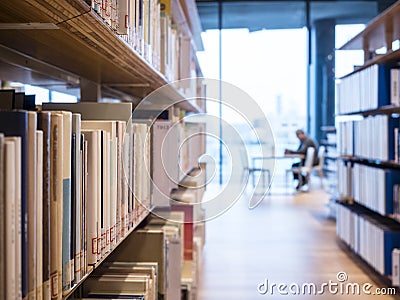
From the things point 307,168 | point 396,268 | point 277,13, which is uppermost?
point 277,13

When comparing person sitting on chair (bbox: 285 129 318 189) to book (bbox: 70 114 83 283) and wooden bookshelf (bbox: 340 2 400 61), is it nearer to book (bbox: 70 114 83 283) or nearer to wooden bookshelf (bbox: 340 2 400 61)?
wooden bookshelf (bbox: 340 2 400 61)

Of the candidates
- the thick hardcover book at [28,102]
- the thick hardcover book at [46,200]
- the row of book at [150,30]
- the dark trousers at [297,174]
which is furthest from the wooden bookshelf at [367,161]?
the dark trousers at [297,174]

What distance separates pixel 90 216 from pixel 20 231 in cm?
37

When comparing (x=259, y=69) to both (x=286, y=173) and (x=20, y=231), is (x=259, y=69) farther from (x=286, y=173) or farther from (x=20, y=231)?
(x=20, y=231)

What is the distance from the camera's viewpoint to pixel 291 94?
9.56 m

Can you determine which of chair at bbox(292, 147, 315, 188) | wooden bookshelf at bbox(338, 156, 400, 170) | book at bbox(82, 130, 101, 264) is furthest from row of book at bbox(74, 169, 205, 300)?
chair at bbox(292, 147, 315, 188)

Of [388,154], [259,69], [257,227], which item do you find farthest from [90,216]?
[259,69]

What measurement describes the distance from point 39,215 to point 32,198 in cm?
5

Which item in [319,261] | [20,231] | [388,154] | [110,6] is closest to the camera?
[20,231]

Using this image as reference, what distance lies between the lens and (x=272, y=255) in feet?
13.3

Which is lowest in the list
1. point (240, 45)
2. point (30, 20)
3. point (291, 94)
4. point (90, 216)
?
point (90, 216)

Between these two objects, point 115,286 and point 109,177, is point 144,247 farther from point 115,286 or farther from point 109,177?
point 109,177

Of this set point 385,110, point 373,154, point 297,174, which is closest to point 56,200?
point 373,154

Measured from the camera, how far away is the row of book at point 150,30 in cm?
115
